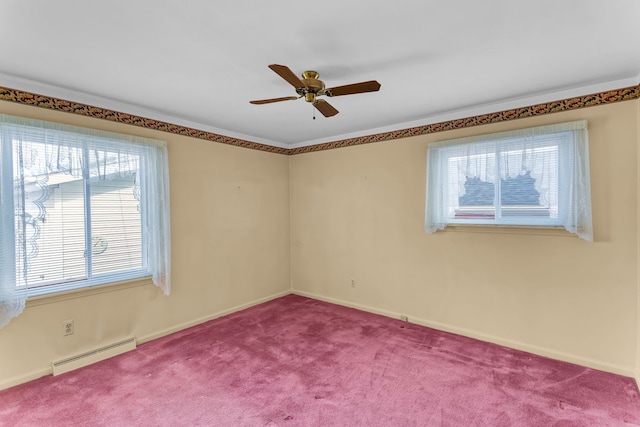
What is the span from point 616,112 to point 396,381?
2.85m

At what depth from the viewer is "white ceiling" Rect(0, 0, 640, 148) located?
1.57 meters

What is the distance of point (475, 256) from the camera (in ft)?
10.5

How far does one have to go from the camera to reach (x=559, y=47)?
6.41 feet

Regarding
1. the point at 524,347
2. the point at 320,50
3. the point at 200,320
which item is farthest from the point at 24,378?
the point at 524,347

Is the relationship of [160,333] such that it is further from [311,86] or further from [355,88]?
[355,88]

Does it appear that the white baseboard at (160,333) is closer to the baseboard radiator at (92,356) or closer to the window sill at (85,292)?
the baseboard radiator at (92,356)

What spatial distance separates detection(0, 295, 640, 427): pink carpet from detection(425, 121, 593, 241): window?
49.5 inches

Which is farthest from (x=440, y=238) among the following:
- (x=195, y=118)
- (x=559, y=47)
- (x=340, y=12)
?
(x=195, y=118)

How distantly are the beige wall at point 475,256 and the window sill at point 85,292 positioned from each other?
2.29m

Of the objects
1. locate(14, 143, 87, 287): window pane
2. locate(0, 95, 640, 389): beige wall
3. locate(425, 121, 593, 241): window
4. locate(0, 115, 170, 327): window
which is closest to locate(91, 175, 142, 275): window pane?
locate(0, 115, 170, 327): window

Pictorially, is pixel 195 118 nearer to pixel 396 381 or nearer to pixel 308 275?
pixel 308 275

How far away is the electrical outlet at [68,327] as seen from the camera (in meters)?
2.64

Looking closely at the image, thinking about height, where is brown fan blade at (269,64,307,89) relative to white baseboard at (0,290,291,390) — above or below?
above

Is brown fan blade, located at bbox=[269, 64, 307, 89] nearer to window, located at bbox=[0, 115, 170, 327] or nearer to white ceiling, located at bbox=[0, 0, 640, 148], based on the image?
white ceiling, located at bbox=[0, 0, 640, 148]
